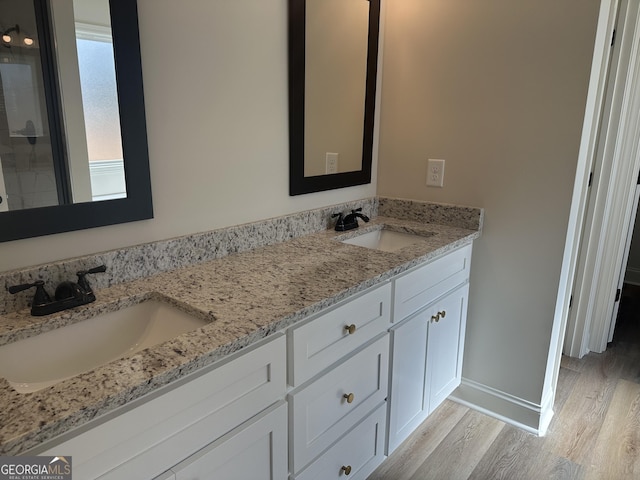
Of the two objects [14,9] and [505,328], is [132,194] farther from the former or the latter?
[505,328]

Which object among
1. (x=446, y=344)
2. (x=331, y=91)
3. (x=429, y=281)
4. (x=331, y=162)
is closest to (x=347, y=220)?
(x=331, y=162)

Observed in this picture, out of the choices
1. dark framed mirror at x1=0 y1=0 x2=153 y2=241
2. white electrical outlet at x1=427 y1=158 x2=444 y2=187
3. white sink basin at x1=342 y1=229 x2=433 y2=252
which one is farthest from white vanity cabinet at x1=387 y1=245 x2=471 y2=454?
dark framed mirror at x1=0 y1=0 x2=153 y2=241

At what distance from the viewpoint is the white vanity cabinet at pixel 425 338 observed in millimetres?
1631

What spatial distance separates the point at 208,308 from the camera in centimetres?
113

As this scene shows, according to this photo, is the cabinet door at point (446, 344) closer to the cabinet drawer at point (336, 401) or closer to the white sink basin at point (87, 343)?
the cabinet drawer at point (336, 401)

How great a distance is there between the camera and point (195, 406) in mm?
937

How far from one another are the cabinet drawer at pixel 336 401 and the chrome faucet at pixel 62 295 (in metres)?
0.60

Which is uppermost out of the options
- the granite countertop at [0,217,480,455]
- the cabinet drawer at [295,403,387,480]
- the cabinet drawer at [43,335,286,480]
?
the granite countertop at [0,217,480,455]

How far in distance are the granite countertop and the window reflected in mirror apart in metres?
0.31

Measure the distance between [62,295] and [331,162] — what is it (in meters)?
1.22

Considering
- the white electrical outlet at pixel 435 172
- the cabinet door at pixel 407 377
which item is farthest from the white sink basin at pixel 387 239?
the cabinet door at pixel 407 377

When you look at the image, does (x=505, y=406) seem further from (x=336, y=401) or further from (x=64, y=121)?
(x=64, y=121)

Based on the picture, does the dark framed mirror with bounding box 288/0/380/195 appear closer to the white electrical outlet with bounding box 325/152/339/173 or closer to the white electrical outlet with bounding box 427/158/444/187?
the white electrical outlet with bounding box 325/152/339/173

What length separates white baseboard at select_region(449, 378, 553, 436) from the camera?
81.4 inches
